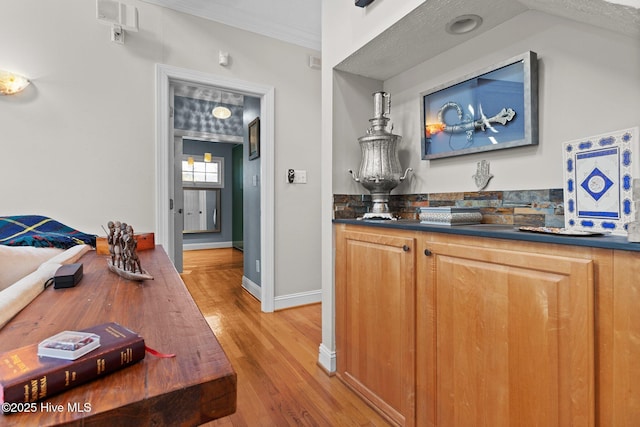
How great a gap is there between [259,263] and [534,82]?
2.69 meters

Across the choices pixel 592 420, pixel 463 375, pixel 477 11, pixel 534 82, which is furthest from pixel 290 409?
pixel 477 11

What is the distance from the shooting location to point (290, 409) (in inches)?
60.8

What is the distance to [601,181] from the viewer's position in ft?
3.30

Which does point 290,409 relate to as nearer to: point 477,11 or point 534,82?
point 534,82

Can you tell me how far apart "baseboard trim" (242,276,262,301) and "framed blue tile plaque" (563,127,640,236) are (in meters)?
2.68

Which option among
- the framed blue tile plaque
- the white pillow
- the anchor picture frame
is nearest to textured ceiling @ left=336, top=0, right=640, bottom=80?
the anchor picture frame

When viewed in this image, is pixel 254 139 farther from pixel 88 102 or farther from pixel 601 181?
pixel 601 181

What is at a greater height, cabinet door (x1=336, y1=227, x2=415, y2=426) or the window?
the window

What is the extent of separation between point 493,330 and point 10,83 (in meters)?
2.93

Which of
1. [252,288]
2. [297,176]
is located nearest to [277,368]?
[252,288]

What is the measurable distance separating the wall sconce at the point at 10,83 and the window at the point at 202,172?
4.69m

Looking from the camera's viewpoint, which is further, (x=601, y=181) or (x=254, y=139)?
(x=254, y=139)

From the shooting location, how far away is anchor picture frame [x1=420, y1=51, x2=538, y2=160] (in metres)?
1.28

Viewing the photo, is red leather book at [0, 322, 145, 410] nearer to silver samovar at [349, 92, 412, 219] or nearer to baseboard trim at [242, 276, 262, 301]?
silver samovar at [349, 92, 412, 219]
